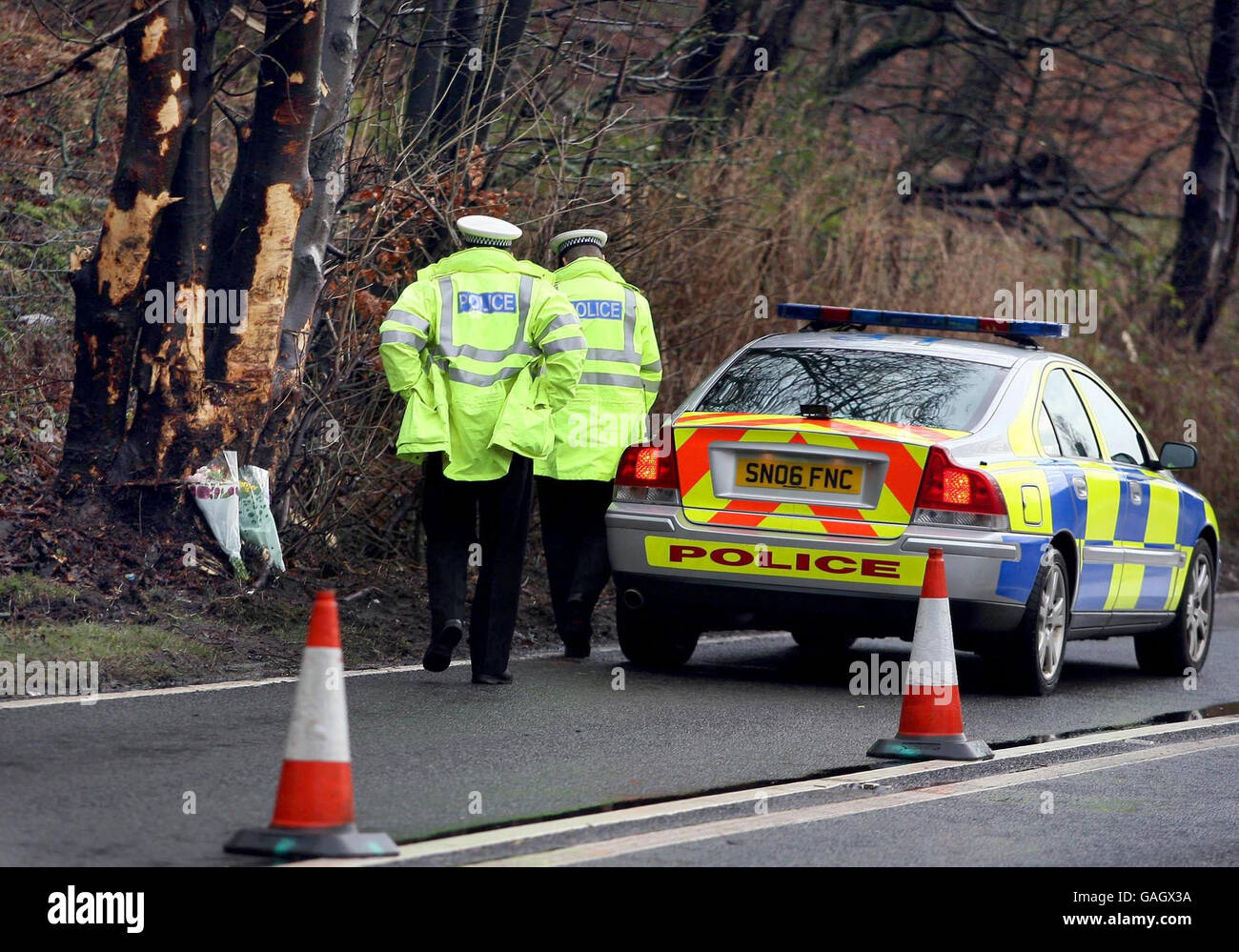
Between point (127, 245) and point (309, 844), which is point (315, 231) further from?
point (309, 844)

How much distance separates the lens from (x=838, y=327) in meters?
10.7

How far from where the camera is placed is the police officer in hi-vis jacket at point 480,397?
8.20 meters

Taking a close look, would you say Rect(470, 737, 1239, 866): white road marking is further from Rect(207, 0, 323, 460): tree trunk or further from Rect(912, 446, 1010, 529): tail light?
Rect(207, 0, 323, 460): tree trunk

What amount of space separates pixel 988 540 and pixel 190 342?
401 cm

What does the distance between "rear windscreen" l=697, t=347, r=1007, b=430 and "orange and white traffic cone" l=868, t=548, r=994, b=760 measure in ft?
6.12

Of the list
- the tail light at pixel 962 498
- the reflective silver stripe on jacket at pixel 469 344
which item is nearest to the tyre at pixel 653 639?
the tail light at pixel 962 498

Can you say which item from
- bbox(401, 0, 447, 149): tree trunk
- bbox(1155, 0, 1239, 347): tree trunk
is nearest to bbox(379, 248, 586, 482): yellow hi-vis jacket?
Answer: bbox(401, 0, 447, 149): tree trunk

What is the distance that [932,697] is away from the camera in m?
7.21

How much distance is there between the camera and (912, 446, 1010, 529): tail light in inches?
339

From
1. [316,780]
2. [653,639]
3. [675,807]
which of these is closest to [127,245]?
[653,639]

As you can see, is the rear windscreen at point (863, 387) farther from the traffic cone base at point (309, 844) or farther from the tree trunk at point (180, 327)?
the traffic cone base at point (309, 844)

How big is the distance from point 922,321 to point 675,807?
4208 millimetres

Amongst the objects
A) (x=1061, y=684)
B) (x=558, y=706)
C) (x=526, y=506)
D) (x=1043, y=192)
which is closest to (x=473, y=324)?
(x=526, y=506)
